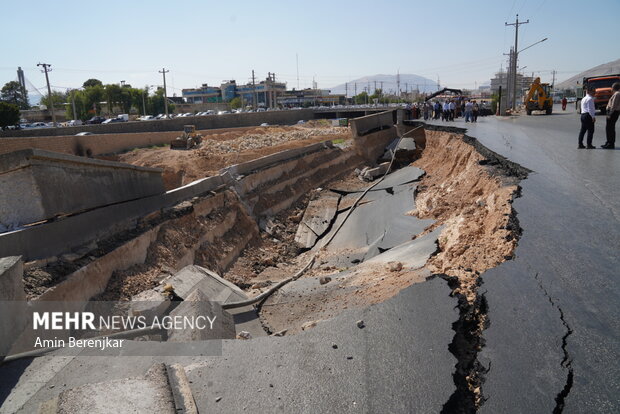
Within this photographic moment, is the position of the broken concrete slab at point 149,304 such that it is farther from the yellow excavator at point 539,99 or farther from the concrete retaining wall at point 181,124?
the yellow excavator at point 539,99

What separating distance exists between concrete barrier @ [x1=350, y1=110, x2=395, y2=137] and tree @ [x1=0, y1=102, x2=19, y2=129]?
104 ft

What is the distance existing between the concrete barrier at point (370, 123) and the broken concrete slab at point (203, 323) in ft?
65.5

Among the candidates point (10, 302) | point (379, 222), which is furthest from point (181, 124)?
point (10, 302)

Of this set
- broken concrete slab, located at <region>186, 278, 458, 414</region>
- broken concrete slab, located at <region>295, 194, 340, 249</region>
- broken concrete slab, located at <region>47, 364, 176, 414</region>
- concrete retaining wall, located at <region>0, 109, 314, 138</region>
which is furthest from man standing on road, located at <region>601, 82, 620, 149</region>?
concrete retaining wall, located at <region>0, 109, 314, 138</region>

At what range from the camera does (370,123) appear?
2648cm

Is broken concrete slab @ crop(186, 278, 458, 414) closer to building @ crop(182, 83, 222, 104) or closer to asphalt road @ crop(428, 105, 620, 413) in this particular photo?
asphalt road @ crop(428, 105, 620, 413)

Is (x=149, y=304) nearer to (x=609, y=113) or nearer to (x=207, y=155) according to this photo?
(x=609, y=113)

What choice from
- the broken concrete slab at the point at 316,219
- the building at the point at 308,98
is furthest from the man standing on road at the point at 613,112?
the building at the point at 308,98

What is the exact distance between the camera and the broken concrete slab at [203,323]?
5.20 metres

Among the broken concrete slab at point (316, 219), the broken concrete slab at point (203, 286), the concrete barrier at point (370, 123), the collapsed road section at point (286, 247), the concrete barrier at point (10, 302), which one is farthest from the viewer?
the concrete barrier at point (370, 123)

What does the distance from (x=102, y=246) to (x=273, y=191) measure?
9378 millimetres

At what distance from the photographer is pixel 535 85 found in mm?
32625

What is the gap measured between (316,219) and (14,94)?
80.5 metres

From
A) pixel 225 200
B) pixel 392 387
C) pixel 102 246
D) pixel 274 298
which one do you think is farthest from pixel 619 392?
pixel 225 200
